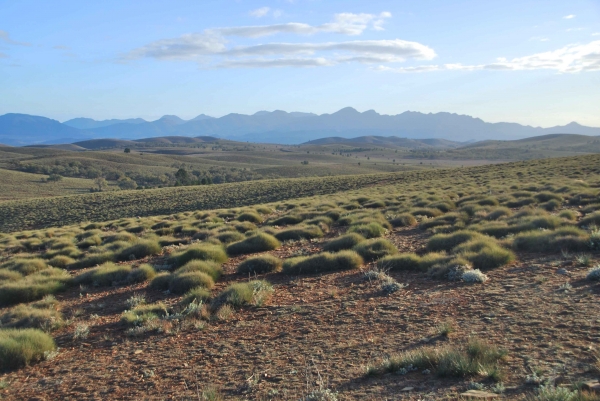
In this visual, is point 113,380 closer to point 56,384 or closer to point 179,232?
point 56,384

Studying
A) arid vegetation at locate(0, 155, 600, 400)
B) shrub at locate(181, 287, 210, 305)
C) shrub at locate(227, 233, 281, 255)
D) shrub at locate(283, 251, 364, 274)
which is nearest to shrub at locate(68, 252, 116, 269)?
arid vegetation at locate(0, 155, 600, 400)

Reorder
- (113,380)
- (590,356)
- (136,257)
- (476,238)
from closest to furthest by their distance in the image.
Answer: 1. (590,356)
2. (113,380)
3. (476,238)
4. (136,257)

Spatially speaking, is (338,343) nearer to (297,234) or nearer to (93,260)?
(297,234)

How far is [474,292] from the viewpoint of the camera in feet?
22.9

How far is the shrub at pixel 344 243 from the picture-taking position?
37.0ft

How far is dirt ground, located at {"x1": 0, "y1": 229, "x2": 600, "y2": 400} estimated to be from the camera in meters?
4.50

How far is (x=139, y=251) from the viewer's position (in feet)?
44.5

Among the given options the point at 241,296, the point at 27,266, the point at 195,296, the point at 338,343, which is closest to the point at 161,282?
the point at 195,296

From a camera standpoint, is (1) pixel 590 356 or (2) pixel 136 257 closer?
(1) pixel 590 356

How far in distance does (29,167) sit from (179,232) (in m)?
95.5

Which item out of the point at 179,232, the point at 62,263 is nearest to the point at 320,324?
the point at 62,263

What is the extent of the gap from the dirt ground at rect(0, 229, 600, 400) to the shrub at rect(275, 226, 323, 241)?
5634 mm

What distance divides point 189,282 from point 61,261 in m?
7.03

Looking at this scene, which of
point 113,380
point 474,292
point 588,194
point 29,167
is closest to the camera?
point 113,380
